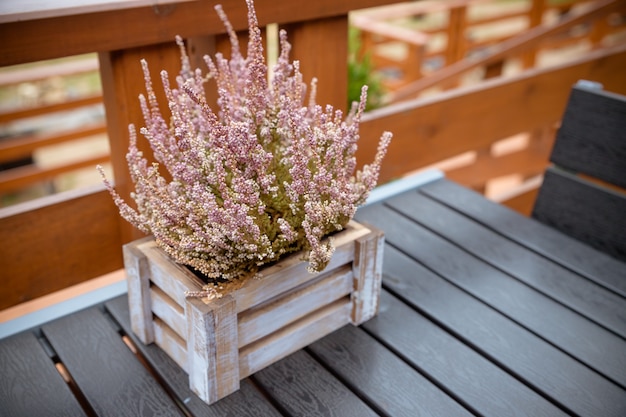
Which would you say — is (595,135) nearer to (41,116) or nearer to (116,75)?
(116,75)

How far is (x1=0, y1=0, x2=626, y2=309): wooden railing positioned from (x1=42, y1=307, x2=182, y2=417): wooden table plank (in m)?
0.19

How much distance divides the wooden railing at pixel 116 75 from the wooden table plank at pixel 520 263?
255mm

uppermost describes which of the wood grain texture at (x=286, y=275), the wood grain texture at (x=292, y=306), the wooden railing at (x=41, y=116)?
the wood grain texture at (x=286, y=275)

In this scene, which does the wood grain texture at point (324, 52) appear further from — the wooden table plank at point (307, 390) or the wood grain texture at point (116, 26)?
the wooden table plank at point (307, 390)

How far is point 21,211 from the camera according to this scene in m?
1.53

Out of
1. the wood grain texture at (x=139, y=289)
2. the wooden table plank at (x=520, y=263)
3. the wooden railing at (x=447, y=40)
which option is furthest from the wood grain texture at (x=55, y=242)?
the wooden railing at (x=447, y=40)

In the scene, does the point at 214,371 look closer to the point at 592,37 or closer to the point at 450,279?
the point at 450,279

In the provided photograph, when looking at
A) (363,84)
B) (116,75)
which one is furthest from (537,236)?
(363,84)

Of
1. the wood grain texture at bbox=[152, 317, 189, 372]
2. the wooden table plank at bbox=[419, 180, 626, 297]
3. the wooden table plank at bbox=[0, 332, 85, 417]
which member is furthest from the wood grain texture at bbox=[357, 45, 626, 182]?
the wooden table plank at bbox=[0, 332, 85, 417]

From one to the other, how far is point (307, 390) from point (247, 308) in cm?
21

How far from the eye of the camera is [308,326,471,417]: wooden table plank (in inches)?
49.8

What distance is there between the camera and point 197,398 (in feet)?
4.19

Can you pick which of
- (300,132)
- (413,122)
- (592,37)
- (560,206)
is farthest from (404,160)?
(592,37)

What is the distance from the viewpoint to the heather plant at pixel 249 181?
1141 mm
